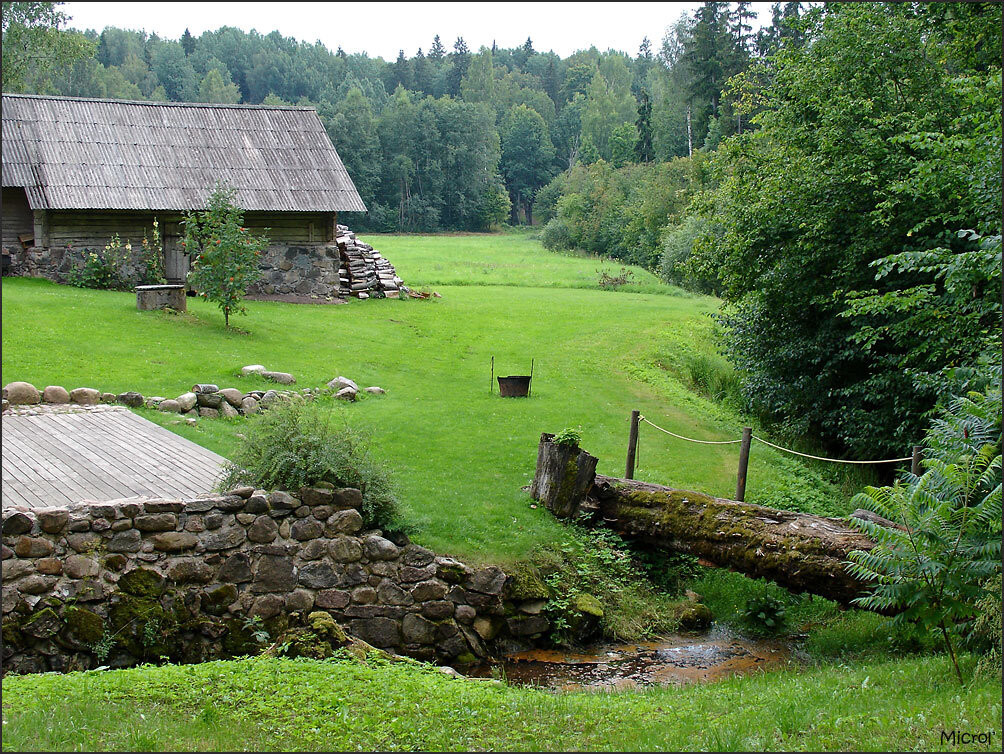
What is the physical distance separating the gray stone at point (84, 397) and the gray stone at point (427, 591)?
7486 millimetres

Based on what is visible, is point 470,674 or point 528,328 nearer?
point 470,674

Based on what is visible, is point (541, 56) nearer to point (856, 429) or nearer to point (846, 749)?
point (856, 429)

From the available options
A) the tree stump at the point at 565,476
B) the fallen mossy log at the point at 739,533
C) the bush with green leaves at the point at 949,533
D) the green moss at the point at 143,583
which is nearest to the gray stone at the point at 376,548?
the green moss at the point at 143,583

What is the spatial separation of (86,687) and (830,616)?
8189mm

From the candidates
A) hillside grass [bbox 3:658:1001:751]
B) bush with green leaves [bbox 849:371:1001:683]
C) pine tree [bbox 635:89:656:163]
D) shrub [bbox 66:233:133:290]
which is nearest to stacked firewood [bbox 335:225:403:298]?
shrub [bbox 66:233:133:290]

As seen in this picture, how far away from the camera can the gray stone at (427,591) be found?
32.9ft

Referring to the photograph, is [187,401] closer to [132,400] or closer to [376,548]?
[132,400]

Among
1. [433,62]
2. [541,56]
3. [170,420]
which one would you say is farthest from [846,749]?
[541,56]

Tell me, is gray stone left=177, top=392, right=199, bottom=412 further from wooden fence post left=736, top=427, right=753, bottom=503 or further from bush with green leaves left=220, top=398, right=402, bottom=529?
wooden fence post left=736, top=427, right=753, bottom=503

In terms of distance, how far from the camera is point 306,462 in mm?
10078

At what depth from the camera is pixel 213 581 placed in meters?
9.66

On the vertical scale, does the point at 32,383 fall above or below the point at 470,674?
above

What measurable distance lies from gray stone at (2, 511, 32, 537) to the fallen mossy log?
6.51 m

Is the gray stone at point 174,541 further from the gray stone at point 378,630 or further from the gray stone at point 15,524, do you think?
the gray stone at point 378,630
